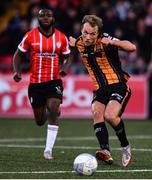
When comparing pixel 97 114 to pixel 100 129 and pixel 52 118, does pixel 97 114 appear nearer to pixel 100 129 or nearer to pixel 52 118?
pixel 100 129

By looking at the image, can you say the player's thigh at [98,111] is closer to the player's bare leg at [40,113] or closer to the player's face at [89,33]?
the player's face at [89,33]

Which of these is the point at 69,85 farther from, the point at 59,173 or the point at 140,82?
the point at 59,173

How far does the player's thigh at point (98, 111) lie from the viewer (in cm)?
1184

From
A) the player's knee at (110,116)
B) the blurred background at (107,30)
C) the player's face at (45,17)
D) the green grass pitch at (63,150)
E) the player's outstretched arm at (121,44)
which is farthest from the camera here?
the blurred background at (107,30)

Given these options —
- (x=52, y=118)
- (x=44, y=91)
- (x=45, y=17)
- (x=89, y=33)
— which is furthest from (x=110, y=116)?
(x=45, y=17)

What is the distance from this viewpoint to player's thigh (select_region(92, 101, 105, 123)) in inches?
466

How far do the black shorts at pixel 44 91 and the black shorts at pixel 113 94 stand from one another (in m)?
1.36

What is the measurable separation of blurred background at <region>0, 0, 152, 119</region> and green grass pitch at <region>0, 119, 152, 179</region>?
110 centimetres

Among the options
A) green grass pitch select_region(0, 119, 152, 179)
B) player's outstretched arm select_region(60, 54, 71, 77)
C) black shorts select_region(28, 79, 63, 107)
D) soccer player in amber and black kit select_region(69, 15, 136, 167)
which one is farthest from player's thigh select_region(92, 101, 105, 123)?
player's outstretched arm select_region(60, 54, 71, 77)

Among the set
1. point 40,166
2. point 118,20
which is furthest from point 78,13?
point 40,166

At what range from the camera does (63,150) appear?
14.2m

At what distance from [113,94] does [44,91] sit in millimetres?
1827

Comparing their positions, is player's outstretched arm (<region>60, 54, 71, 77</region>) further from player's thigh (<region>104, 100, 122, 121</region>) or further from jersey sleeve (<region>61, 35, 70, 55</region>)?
player's thigh (<region>104, 100, 122, 121</region>)

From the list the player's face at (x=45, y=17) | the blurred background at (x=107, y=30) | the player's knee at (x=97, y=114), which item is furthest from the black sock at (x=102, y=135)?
the blurred background at (x=107, y=30)
